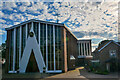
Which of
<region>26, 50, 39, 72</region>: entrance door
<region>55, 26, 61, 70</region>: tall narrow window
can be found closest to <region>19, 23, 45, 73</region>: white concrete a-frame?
<region>26, 50, 39, 72</region>: entrance door

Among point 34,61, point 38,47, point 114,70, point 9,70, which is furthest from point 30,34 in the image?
point 114,70

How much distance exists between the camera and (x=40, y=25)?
61.6ft

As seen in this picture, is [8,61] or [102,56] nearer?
[102,56]

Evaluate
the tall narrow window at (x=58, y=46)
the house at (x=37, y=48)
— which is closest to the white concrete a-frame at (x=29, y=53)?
the house at (x=37, y=48)

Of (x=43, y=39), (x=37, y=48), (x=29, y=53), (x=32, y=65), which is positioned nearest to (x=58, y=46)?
(x=43, y=39)

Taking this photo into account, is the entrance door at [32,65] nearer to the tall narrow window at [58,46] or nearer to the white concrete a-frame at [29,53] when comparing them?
the white concrete a-frame at [29,53]

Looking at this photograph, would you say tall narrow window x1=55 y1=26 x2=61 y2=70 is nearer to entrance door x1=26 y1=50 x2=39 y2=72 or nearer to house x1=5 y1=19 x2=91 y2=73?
house x1=5 y1=19 x2=91 y2=73

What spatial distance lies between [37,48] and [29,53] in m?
1.85

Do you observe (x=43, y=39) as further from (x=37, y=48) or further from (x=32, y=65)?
(x=32, y=65)

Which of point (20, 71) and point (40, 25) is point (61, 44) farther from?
point (20, 71)

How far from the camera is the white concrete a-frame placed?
17.9 metres

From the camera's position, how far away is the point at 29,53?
18.5 metres

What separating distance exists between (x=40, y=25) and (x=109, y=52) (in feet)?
44.5

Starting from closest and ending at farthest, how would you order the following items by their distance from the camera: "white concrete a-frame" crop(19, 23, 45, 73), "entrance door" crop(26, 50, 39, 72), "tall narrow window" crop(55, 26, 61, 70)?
"tall narrow window" crop(55, 26, 61, 70) → "white concrete a-frame" crop(19, 23, 45, 73) → "entrance door" crop(26, 50, 39, 72)
